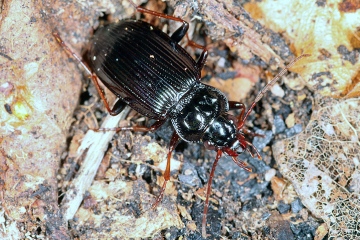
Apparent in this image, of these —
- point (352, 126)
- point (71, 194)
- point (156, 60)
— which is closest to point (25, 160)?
point (71, 194)

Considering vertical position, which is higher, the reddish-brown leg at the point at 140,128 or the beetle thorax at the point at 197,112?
the beetle thorax at the point at 197,112

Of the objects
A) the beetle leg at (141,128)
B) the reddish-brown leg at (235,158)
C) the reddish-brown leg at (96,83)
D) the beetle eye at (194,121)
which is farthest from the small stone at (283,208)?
the reddish-brown leg at (96,83)

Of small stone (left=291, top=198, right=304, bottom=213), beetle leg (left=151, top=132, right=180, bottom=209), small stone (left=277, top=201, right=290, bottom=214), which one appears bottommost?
beetle leg (left=151, top=132, right=180, bottom=209)

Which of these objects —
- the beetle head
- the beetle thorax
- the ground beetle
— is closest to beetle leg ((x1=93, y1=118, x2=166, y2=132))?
the ground beetle

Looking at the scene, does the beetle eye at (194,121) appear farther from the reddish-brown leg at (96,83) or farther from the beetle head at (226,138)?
the reddish-brown leg at (96,83)

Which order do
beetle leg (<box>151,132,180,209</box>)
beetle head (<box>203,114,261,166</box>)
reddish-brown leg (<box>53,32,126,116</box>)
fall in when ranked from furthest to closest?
reddish-brown leg (<box>53,32,126,116</box>)
beetle head (<box>203,114,261,166</box>)
beetle leg (<box>151,132,180,209</box>)

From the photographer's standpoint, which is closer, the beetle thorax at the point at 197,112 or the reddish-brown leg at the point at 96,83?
the beetle thorax at the point at 197,112

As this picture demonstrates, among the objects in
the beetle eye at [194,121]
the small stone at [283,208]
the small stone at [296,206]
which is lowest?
the small stone at [283,208]

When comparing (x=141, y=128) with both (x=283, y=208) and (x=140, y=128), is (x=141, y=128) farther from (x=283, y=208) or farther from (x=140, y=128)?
(x=283, y=208)

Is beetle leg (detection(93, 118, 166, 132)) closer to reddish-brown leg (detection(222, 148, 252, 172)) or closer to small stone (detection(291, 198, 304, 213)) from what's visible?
reddish-brown leg (detection(222, 148, 252, 172))
